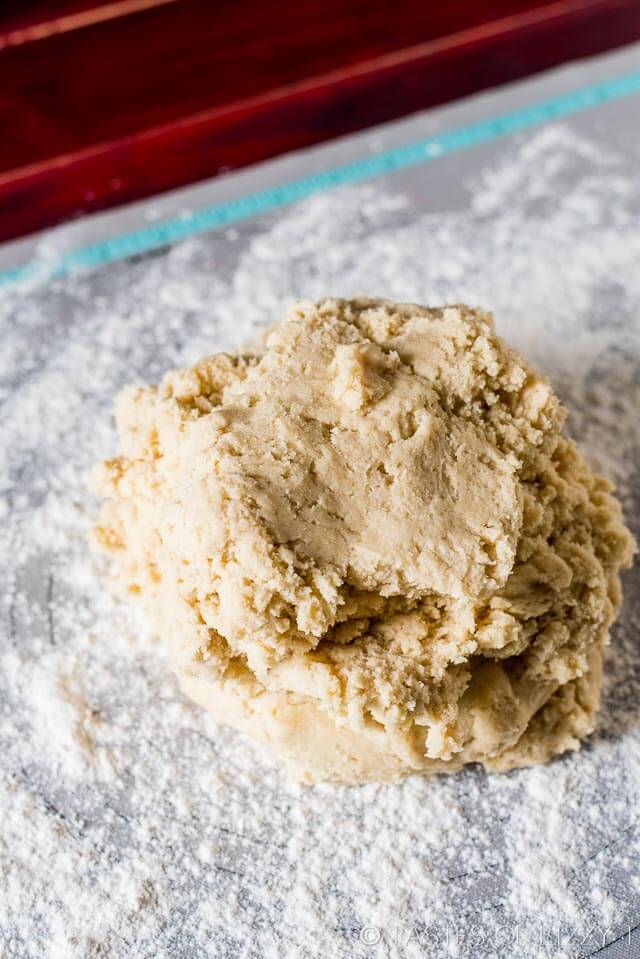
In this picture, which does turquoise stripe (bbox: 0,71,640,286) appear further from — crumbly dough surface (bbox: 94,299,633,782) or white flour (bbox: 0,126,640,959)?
crumbly dough surface (bbox: 94,299,633,782)

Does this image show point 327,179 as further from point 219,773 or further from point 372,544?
point 219,773

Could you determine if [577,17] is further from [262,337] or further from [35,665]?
[35,665]

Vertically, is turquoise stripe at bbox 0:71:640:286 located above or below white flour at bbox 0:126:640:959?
above

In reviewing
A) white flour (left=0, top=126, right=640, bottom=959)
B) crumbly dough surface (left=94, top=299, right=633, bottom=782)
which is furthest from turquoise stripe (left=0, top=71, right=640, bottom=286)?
crumbly dough surface (left=94, top=299, right=633, bottom=782)

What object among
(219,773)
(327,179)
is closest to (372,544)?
(219,773)

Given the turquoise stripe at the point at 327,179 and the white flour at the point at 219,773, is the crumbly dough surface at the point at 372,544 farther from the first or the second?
the turquoise stripe at the point at 327,179

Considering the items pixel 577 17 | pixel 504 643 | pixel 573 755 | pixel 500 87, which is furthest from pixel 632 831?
pixel 577 17

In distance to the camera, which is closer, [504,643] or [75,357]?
[504,643]
